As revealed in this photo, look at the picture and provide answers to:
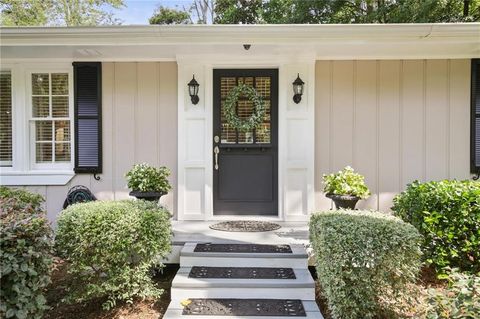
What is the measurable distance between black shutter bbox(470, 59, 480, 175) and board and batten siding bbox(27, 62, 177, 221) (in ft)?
13.1

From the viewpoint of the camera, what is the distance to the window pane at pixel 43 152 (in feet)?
16.7

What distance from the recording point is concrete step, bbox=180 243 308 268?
11.3 feet

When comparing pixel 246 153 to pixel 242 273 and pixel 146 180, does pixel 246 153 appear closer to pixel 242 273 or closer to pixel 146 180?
pixel 146 180

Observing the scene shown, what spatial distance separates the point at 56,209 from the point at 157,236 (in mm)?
2525

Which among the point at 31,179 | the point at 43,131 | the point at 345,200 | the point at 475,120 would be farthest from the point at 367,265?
the point at 43,131

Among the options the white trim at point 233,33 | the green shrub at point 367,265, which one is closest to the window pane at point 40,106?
the white trim at point 233,33

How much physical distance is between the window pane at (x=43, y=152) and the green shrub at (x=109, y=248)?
236 cm

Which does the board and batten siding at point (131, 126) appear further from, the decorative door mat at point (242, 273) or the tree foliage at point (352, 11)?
the tree foliage at point (352, 11)

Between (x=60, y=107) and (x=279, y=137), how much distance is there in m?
3.08

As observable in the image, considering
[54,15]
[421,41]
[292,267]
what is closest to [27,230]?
[292,267]

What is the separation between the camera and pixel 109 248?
289 centimetres

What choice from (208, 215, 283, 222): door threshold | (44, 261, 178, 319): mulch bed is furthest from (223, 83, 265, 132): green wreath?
(44, 261, 178, 319): mulch bed

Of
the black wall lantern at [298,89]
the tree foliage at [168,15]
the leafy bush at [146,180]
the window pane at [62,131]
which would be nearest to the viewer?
the leafy bush at [146,180]

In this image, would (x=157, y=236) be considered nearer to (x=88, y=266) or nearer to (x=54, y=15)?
(x=88, y=266)
